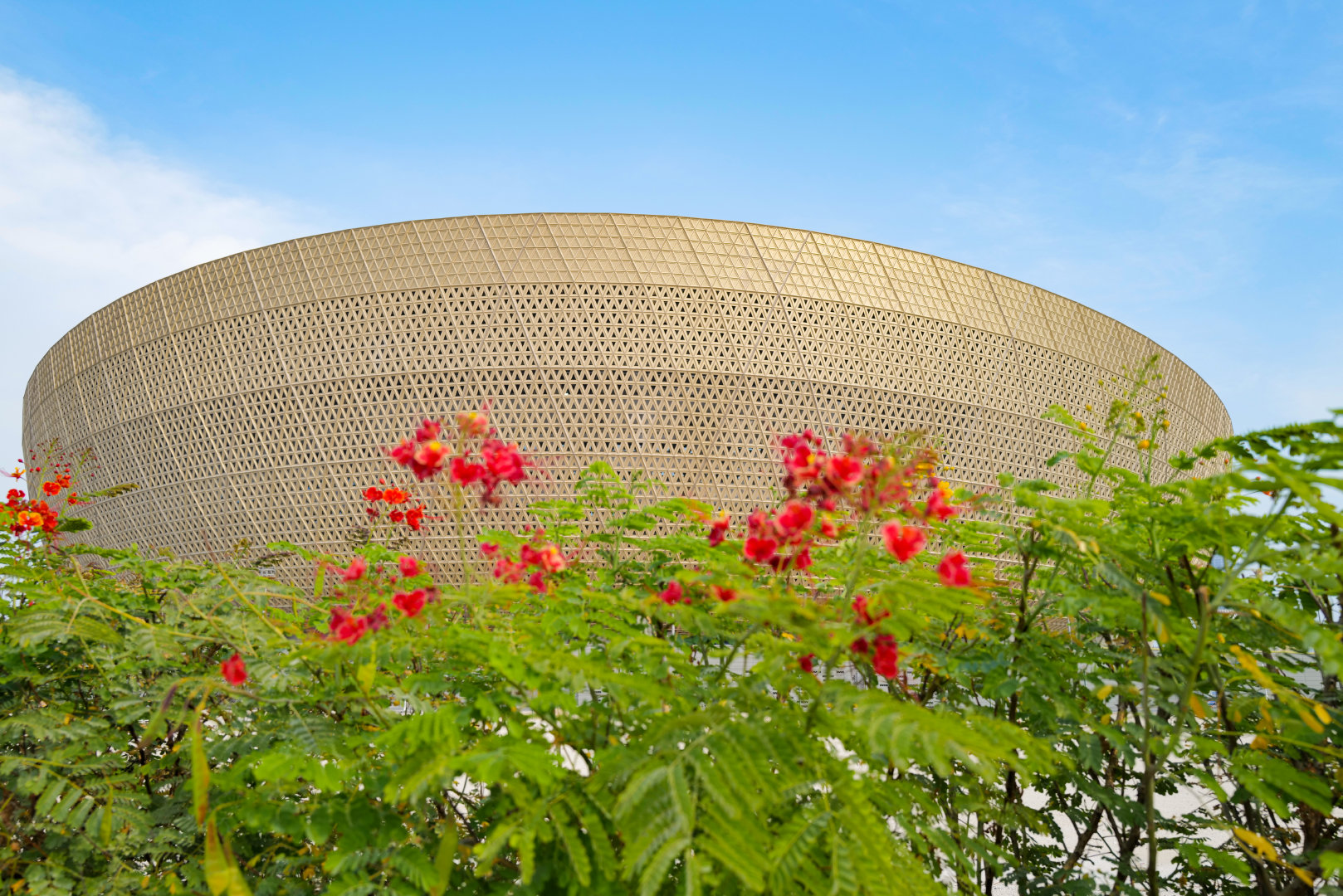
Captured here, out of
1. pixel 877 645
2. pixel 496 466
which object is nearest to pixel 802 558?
pixel 877 645

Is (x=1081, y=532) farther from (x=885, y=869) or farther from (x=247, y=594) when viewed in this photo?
(x=247, y=594)

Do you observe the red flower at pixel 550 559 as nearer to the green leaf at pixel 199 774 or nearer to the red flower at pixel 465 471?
the red flower at pixel 465 471

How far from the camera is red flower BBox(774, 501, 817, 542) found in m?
1.49

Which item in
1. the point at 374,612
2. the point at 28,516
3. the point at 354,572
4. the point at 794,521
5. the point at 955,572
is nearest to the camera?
the point at 955,572

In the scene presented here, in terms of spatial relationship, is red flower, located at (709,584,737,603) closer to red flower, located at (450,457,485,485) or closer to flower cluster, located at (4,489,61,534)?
red flower, located at (450,457,485,485)

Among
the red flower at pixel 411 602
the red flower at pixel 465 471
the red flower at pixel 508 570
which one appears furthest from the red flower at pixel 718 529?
the red flower at pixel 411 602

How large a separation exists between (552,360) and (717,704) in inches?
649

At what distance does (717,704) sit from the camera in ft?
5.18

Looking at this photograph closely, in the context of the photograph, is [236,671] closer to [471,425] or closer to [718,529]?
[471,425]

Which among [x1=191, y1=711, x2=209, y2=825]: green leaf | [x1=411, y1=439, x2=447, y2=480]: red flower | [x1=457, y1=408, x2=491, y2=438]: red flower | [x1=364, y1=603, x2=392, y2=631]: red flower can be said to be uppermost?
[x1=457, y1=408, x2=491, y2=438]: red flower

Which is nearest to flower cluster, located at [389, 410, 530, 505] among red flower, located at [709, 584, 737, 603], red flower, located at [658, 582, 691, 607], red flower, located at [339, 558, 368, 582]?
red flower, located at [339, 558, 368, 582]

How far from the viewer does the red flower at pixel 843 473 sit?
55.9 inches

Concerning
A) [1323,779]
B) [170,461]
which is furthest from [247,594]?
[170,461]

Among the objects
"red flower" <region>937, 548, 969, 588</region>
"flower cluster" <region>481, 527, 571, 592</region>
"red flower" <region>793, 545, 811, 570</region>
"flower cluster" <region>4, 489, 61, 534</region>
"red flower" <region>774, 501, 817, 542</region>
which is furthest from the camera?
"flower cluster" <region>4, 489, 61, 534</region>
